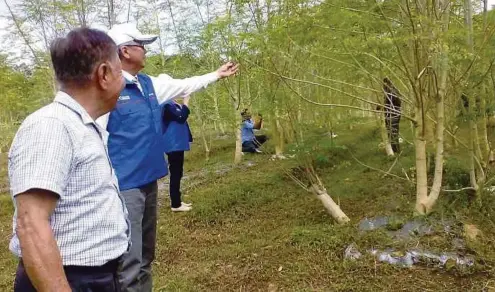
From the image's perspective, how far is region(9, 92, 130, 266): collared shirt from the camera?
4.35ft

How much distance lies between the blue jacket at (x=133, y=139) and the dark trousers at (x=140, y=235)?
3.0 inches

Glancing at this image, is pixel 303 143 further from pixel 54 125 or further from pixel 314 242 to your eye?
pixel 54 125

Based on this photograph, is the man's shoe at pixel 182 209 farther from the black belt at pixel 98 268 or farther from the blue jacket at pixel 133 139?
the black belt at pixel 98 268

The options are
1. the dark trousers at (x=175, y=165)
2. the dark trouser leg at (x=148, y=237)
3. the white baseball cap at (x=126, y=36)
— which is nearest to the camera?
the white baseball cap at (x=126, y=36)

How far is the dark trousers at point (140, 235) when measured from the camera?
8.18ft

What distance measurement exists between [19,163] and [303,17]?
10.8ft

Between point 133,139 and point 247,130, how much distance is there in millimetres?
9079

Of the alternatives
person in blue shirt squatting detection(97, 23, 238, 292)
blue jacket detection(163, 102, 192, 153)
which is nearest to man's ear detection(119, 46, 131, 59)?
person in blue shirt squatting detection(97, 23, 238, 292)

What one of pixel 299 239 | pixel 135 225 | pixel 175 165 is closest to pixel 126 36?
pixel 135 225

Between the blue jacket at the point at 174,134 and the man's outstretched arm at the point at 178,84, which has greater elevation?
the man's outstretched arm at the point at 178,84

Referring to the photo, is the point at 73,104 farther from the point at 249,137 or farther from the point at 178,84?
the point at 249,137

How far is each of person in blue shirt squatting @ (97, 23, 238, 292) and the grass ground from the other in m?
1.26

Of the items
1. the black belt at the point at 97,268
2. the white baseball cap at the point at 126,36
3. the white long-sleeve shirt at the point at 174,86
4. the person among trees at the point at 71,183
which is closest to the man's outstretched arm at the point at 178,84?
the white long-sleeve shirt at the point at 174,86

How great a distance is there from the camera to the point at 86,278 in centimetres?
152
